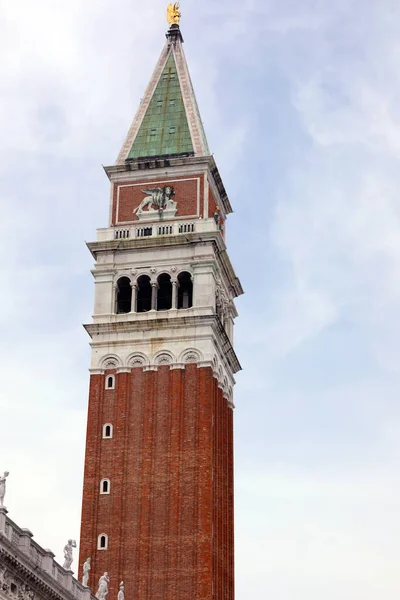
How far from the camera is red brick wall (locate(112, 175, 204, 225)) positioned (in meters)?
86.4

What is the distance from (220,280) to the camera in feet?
282

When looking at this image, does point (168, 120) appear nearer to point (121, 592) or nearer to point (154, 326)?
point (154, 326)

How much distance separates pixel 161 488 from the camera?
76.6 m

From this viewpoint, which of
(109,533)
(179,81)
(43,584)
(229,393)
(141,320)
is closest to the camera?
(43,584)

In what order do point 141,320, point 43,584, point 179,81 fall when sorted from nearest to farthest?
point 43,584 → point 141,320 → point 179,81

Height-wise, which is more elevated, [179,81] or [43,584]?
[179,81]

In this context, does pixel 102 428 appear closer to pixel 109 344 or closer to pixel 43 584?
pixel 109 344

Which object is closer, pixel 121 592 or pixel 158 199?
pixel 121 592

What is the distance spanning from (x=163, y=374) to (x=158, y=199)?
1441 centimetres

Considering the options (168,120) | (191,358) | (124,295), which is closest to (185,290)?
(124,295)

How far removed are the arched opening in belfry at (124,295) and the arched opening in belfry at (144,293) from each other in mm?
681

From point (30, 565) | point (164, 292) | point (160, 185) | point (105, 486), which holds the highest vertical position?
point (160, 185)

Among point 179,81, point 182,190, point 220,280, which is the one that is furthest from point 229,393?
point 179,81

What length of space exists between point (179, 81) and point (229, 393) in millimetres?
26208
